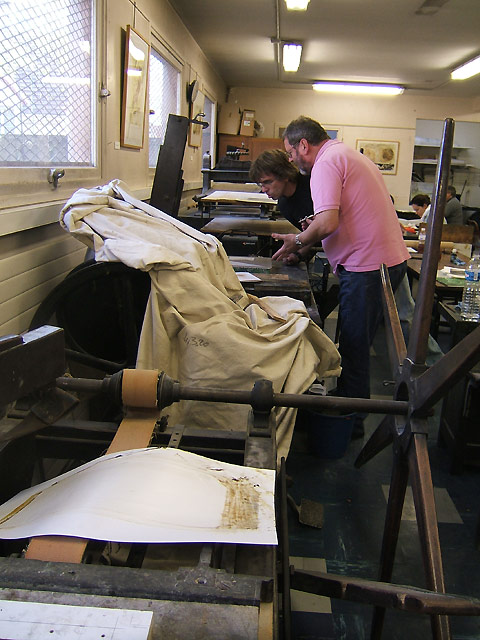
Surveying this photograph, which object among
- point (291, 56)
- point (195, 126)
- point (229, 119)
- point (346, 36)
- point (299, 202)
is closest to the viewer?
point (299, 202)

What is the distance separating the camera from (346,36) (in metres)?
5.91

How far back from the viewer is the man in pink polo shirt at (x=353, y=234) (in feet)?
8.66

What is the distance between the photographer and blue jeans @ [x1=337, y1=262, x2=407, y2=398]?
2.70 metres

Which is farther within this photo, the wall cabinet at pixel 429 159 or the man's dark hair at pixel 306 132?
the wall cabinet at pixel 429 159

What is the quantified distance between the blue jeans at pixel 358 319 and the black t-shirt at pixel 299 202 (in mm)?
761

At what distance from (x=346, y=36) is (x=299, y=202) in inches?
140

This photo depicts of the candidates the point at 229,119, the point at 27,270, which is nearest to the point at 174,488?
the point at 27,270

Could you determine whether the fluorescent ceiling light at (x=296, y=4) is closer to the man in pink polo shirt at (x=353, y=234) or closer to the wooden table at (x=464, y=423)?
the man in pink polo shirt at (x=353, y=234)

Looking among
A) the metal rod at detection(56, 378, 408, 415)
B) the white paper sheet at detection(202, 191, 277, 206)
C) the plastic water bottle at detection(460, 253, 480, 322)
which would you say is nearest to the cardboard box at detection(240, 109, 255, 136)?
the white paper sheet at detection(202, 191, 277, 206)

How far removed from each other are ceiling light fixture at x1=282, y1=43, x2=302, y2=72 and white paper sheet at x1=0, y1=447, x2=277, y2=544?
20.8 feet

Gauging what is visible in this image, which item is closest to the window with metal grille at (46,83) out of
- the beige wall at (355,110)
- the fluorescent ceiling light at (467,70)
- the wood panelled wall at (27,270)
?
the wood panelled wall at (27,270)

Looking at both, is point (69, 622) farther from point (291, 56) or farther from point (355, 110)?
point (355, 110)

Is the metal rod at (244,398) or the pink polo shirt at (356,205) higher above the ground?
the pink polo shirt at (356,205)

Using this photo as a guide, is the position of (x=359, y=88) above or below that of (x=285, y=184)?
above
